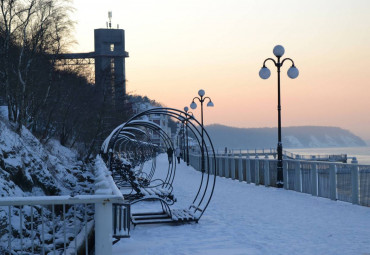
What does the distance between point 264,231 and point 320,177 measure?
6183 mm

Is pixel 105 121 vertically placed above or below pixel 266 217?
above

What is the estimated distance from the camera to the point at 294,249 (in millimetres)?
7590

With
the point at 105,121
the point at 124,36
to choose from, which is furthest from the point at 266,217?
the point at 124,36

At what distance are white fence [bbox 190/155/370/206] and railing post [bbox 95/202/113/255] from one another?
19.6 feet

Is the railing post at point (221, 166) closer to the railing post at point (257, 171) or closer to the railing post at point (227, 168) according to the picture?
the railing post at point (227, 168)

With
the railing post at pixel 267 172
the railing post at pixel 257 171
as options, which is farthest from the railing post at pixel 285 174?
the railing post at pixel 257 171

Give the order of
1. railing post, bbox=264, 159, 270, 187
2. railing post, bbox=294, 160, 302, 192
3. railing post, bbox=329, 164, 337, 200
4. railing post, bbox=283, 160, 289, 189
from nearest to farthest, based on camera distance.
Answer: railing post, bbox=329, 164, 337, 200 < railing post, bbox=294, 160, 302, 192 < railing post, bbox=283, 160, 289, 189 < railing post, bbox=264, 159, 270, 187

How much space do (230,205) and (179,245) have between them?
5.69m

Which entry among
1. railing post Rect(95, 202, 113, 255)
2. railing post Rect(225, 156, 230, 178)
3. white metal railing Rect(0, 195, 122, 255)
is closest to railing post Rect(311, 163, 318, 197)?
white metal railing Rect(0, 195, 122, 255)

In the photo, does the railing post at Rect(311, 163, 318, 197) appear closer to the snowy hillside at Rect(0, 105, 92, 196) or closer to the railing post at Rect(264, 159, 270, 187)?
the railing post at Rect(264, 159, 270, 187)

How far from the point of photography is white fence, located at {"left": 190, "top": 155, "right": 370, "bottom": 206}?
12.7 meters

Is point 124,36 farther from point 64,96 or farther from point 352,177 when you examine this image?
point 352,177

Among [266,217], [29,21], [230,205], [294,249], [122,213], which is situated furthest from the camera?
[29,21]

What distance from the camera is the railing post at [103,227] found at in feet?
17.5
